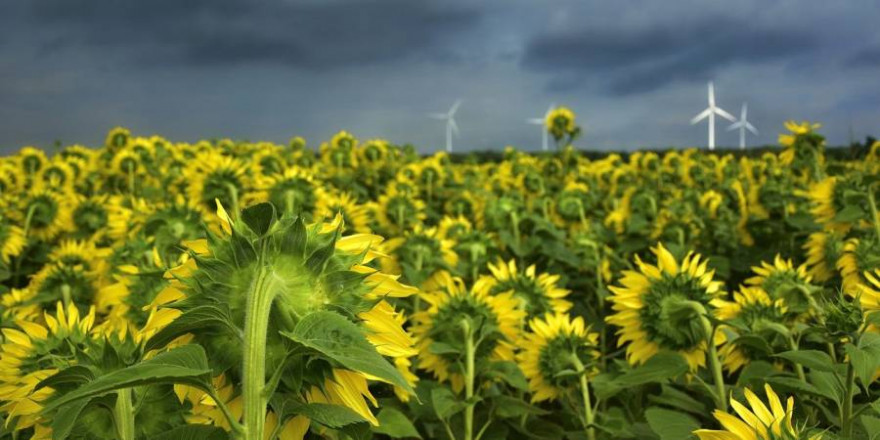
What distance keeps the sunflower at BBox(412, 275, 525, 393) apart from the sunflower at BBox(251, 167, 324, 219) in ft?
2.46

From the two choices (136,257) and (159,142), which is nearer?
(136,257)

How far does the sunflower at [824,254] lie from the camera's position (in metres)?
3.02

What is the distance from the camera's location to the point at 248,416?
0.74 metres

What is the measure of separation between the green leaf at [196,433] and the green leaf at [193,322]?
12 cm

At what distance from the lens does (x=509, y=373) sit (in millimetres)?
2064

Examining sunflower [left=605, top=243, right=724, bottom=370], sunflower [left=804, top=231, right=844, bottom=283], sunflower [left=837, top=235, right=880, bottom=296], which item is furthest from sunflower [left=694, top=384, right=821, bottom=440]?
sunflower [left=804, top=231, right=844, bottom=283]

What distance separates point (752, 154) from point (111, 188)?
45.6 ft

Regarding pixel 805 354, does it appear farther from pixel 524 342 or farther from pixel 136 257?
pixel 136 257

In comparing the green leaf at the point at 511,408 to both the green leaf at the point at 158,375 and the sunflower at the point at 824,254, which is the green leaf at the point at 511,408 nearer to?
the green leaf at the point at 158,375

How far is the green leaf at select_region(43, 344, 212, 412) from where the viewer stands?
609mm

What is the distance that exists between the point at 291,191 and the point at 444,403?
3.67 ft

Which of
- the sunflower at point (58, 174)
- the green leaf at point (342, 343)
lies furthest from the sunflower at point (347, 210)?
the sunflower at point (58, 174)

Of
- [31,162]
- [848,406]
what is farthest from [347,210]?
[31,162]

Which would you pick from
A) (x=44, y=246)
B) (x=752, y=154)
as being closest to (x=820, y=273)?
(x=44, y=246)
